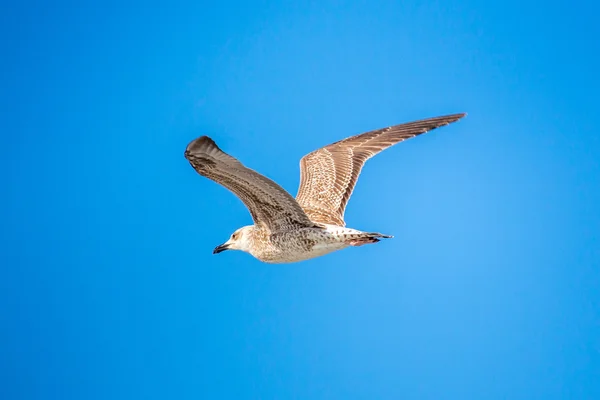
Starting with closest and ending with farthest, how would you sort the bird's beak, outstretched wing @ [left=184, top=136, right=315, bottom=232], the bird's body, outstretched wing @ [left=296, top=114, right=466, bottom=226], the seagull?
1. outstretched wing @ [left=184, top=136, right=315, bottom=232]
2. the seagull
3. the bird's body
4. the bird's beak
5. outstretched wing @ [left=296, top=114, right=466, bottom=226]

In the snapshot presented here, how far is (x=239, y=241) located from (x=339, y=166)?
177 centimetres

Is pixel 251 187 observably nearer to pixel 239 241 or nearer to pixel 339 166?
pixel 239 241

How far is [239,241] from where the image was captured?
889 centimetres

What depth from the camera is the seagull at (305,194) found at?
23.7 ft

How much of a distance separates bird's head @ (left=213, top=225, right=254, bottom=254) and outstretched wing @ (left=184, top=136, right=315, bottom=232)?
0.32 metres

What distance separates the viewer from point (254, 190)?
25.1 ft

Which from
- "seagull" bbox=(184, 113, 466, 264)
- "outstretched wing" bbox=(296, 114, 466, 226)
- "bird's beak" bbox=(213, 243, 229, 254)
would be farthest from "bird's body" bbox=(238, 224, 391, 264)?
"outstretched wing" bbox=(296, 114, 466, 226)

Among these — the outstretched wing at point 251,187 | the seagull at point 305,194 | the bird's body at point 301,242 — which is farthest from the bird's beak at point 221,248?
the outstretched wing at point 251,187

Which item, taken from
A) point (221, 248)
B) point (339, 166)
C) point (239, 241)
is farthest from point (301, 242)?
point (339, 166)

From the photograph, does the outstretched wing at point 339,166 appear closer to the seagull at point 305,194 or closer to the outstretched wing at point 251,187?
the seagull at point 305,194

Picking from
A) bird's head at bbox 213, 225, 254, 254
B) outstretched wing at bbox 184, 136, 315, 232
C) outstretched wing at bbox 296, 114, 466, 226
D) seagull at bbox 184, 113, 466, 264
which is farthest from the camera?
outstretched wing at bbox 296, 114, 466, 226

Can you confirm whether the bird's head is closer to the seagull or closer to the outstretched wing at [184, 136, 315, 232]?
the seagull

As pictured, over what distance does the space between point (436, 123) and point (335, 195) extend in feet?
5.84

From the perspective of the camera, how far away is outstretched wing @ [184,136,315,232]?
6.85 meters
